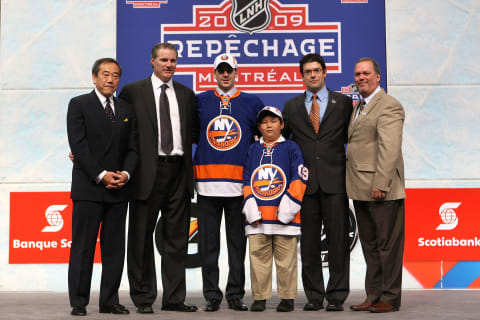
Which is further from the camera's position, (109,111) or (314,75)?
(314,75)

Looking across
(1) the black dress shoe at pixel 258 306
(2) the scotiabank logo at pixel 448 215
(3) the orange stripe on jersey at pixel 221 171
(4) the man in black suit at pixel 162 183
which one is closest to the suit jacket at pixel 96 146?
(4) the man in black suit at pixel 162 183

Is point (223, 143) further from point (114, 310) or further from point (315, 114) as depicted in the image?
point (114, 310)

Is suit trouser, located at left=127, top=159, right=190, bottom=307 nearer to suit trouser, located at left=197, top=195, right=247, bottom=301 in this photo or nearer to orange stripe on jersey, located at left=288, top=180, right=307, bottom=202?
suit trouser, located at left=197, top=195, right=247, bottom=301

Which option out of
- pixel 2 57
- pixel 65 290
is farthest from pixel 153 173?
pixel 2 57

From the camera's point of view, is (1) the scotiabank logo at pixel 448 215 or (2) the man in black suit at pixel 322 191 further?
(1) the scotiabank logo at pixel 448 215

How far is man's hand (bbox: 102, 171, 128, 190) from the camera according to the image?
386cm

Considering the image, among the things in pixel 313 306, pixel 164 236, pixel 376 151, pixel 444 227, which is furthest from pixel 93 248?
pixel 444 227

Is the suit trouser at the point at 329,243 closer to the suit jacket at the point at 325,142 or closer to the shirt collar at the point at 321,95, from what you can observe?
the suit jacket at the point at 325,142

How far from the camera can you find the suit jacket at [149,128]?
4.08m

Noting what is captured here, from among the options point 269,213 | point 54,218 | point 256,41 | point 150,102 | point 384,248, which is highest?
point 256,41

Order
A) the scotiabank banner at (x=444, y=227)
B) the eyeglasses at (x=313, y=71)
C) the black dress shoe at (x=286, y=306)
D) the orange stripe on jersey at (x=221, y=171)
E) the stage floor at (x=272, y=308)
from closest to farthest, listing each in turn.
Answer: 1. the stage floor at (x=272, y=308)
2. the black dress shoe at (x=286, y=306)
3. the orange stripe on jersey at (x=221, y=171)
4. the eyeglasses at (x=313, y=71)
5. the scotiabank banner at (x=444, y=227)

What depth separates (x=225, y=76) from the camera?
4266 millimetres

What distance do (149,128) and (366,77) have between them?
5.22 ft

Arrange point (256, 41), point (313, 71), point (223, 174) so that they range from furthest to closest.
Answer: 1. point (256, 41)
2. point (313, 71)
3. point (223, 174)
